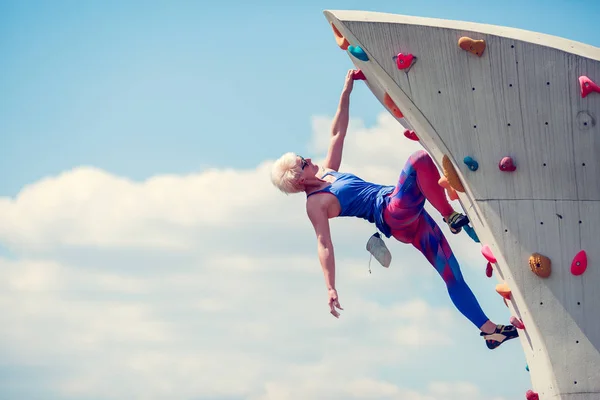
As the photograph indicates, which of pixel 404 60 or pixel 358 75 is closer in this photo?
pixel 404 60

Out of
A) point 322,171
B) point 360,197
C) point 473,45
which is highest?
point 473,45

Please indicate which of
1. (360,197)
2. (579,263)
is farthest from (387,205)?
(579,263)

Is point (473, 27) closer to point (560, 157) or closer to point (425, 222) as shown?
point (560, 157)

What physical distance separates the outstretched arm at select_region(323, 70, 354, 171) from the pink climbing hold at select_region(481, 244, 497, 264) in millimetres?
1528

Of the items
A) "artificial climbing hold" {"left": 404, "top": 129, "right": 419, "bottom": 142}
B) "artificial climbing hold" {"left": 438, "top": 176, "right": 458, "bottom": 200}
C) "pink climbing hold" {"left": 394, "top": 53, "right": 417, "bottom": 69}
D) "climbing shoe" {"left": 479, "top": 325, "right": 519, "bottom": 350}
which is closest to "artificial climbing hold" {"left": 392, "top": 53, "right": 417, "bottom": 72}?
"pink climbing hold" {"left": 394, "top": 53, "right": 417, "bottom": 69}

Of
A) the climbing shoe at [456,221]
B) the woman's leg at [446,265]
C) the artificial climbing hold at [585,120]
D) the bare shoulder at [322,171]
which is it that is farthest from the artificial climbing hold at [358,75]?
the artificial climbing hold at [585,120]

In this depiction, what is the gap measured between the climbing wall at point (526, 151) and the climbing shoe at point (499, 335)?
1.38 ft

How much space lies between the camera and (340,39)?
9023 millimetres

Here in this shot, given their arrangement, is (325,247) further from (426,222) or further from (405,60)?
(405,60)

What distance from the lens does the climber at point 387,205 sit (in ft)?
30.1

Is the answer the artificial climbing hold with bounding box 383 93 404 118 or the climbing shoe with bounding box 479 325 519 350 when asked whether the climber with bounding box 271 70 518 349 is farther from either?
the artificial climbing hold with bounding box 383 93 404 118

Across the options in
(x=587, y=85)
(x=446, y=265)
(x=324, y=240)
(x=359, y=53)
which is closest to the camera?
(x=587, y=85)

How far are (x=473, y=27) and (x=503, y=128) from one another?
0.81m

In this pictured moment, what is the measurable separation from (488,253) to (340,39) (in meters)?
2.05
